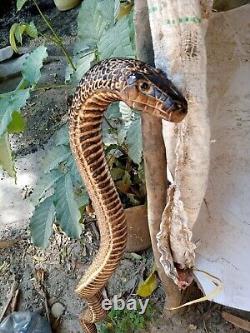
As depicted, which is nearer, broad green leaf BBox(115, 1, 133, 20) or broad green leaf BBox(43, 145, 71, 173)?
broad green leaf BBox(115, 1, 133, 20)

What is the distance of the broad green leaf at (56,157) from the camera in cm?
162

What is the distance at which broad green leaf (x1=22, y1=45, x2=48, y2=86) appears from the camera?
1.49m

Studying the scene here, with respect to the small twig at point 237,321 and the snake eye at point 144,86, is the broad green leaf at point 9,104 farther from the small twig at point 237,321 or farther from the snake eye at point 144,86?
the small twig at point 237,321

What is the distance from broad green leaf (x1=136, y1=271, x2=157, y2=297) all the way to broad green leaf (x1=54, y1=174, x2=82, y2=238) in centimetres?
44

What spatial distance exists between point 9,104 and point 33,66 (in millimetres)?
179

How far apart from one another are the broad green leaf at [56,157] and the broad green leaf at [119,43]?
0.38 meters

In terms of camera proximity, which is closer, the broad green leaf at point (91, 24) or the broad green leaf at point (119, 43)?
the broad green leaf at point (119, 43)

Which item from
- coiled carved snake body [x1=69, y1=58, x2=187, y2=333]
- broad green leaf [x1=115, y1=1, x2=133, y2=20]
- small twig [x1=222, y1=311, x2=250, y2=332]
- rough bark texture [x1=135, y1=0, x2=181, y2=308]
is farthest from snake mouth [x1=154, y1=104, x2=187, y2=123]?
small twig [x1=222, y1=311, x2=250, y2=332]

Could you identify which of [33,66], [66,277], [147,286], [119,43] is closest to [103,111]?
[119,43]

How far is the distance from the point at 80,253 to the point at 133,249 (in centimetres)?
22

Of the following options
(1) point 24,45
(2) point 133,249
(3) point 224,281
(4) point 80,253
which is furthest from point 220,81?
(1) point 24,45

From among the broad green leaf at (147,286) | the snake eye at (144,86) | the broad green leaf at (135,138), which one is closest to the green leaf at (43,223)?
the broad green leaf at (135,138)

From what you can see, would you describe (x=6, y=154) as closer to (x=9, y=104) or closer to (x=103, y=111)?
(x=9, y=104)

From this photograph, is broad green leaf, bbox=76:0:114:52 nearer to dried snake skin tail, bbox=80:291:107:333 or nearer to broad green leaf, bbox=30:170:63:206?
broad green leaf, bbox=30:170:63:206
